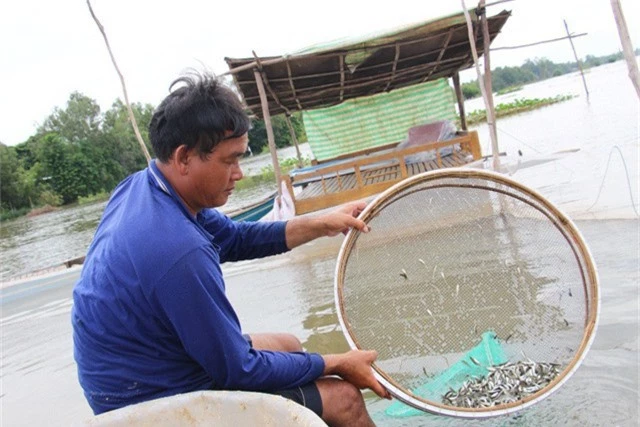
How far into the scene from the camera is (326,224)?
2303mm

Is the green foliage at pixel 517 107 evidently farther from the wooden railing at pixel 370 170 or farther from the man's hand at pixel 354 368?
the man's hand at pixel 354 368

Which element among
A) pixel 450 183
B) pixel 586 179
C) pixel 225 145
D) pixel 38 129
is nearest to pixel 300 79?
pixel 586 179

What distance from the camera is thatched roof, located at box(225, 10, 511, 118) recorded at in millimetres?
6988

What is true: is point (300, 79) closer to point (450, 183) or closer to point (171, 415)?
point (450, 183)

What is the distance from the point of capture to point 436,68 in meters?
10.0

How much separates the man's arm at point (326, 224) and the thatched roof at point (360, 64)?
16.5ft

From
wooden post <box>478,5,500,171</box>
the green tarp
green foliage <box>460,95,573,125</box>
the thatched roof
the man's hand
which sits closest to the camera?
the man's hand

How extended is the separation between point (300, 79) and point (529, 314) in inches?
258

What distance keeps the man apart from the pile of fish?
1.82 feet

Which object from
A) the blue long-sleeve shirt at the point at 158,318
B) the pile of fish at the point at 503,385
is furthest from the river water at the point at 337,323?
the blue long-sleeve shirt at the point at 158,318

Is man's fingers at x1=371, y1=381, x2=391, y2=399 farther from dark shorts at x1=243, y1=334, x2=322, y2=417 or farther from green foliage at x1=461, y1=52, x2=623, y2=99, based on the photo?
green foliage at x1=461, y1=52, x2=623, y2=99

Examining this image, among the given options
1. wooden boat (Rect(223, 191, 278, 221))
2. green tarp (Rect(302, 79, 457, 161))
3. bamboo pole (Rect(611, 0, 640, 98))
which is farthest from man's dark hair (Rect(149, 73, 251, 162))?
green tarp (Rect(302, 79, 457, 161))

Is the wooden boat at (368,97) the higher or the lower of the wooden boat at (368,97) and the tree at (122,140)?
the lower

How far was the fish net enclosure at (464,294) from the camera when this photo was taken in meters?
2.20
